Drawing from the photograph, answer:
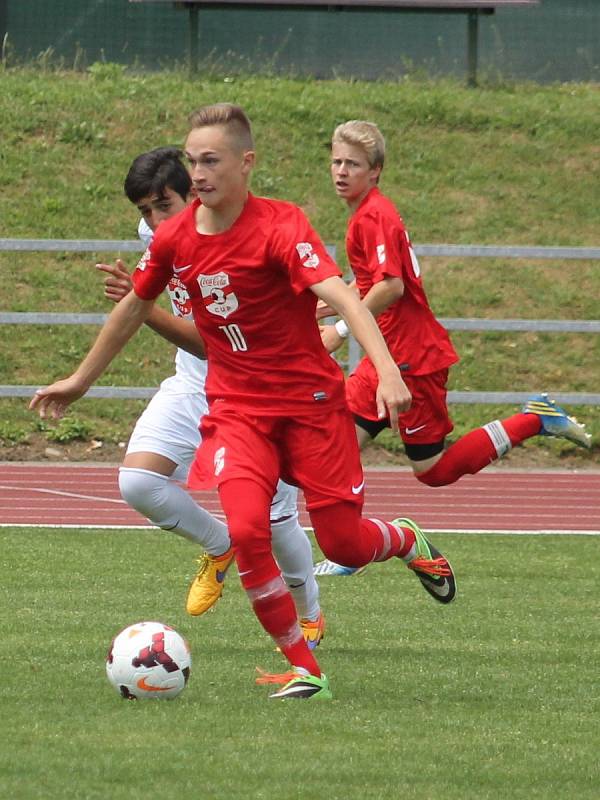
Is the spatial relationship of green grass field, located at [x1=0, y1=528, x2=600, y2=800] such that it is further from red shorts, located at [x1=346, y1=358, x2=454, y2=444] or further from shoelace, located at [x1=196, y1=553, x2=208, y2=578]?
red shorts, located at [x1=346, y1=358, x2=454, y2=444]

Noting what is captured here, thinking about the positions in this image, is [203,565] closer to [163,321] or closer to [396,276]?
[163,321]

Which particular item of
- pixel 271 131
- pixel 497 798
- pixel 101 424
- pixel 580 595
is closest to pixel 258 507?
pixel 497 798

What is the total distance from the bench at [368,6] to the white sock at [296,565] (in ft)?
41.9

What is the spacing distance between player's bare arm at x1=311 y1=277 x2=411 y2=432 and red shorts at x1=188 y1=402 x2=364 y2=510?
434 millimetres

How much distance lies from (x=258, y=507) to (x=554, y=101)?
51.5 ft

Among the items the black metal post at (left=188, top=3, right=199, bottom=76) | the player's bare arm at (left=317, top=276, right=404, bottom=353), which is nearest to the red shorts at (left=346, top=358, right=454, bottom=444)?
the player's bare arm at (left=317, top=276, right=404, bottom=353)

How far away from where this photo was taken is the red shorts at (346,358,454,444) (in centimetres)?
842

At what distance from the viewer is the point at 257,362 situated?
18.7 feet

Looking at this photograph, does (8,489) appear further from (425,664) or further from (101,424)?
(425,664)

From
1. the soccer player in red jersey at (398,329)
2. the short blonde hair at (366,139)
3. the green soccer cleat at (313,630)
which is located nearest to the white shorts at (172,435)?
the green soccer cleat at (313,630)

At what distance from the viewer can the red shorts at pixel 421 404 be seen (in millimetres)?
8422

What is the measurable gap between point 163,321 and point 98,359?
0.52m

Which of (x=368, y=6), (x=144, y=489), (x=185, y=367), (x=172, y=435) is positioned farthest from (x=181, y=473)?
(x=368, y=6)

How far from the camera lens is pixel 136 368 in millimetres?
15250
